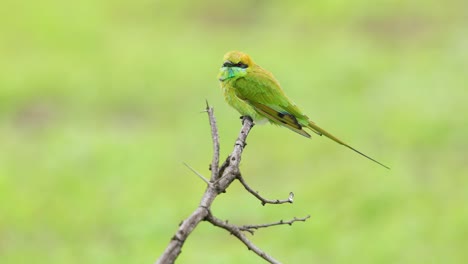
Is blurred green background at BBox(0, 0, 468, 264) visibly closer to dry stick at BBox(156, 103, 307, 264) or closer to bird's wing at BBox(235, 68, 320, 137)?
bird's wing at BBox(235, 68, 320, 137)

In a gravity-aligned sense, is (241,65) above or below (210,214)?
below

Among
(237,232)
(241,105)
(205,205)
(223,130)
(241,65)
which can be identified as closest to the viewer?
(205,205)

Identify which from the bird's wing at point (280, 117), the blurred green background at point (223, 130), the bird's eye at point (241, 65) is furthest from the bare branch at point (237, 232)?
the blurred green background at point (223, 130)

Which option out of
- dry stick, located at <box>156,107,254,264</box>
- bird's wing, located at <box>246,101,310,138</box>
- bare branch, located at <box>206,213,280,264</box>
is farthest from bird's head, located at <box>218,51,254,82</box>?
bare branch, located at <box>206,213,280,264</box>

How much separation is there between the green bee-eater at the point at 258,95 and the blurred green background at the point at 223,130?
674cm

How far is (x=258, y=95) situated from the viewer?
4449mm

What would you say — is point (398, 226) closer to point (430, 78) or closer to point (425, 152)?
point (425, 152)

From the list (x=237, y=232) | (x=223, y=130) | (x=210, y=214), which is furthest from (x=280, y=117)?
(x=223, y=130)

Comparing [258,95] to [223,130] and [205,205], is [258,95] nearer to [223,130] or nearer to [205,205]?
[205,205]

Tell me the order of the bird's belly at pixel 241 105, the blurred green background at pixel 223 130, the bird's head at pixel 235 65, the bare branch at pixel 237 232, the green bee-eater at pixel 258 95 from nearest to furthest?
the bare branch at pixel 237 232 → the bird's head at pixel 235 65 → the green bee-eater at pixel 258 95 → the bird's belly at pixel 241 105 → the blurred green background at pixel 223 130

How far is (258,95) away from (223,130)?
10680mm

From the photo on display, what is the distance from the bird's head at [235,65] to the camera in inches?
166

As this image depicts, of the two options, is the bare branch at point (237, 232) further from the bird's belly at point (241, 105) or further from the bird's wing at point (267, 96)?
the bird's belly at point (241, 105)

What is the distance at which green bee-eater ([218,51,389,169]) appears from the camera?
4.34 metres
